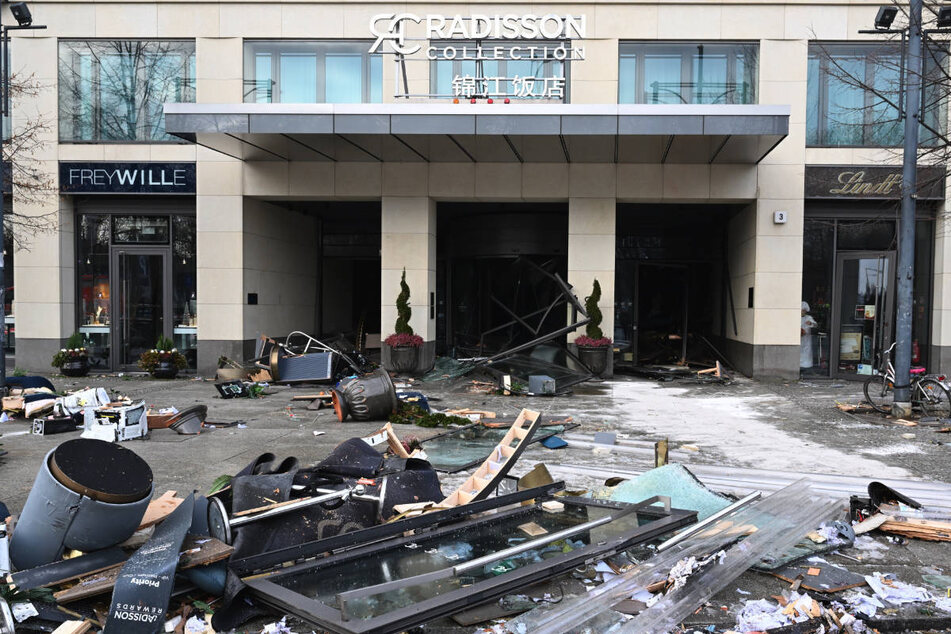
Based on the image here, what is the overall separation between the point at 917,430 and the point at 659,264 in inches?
382

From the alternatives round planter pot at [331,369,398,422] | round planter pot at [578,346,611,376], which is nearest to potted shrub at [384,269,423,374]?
round planter pot at [578,346,611,376]

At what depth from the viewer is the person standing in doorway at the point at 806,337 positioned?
1562 centimetres

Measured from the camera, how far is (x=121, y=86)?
15555mm

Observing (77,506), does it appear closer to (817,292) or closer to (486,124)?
(486,124)

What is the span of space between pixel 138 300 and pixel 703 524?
14697 millimetres

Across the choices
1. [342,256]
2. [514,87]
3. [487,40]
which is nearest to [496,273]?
[342,256]

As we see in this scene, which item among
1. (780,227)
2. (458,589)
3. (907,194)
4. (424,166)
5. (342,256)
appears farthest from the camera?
(342,256)

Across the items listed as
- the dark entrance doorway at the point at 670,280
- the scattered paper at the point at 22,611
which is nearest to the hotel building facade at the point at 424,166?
the dark entrance doorway at the point at 670,280

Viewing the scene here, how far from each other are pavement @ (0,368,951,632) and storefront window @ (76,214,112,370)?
2571 millimetres

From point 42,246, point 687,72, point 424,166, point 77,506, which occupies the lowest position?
point 77,506

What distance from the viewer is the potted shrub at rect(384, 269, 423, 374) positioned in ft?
48.8

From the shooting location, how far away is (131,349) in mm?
16078

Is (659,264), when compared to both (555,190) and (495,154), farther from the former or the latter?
(495,154)

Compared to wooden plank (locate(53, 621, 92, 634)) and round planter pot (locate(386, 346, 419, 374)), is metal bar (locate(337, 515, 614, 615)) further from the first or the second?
round planter pot (locate(386, 346, 419, 374))
